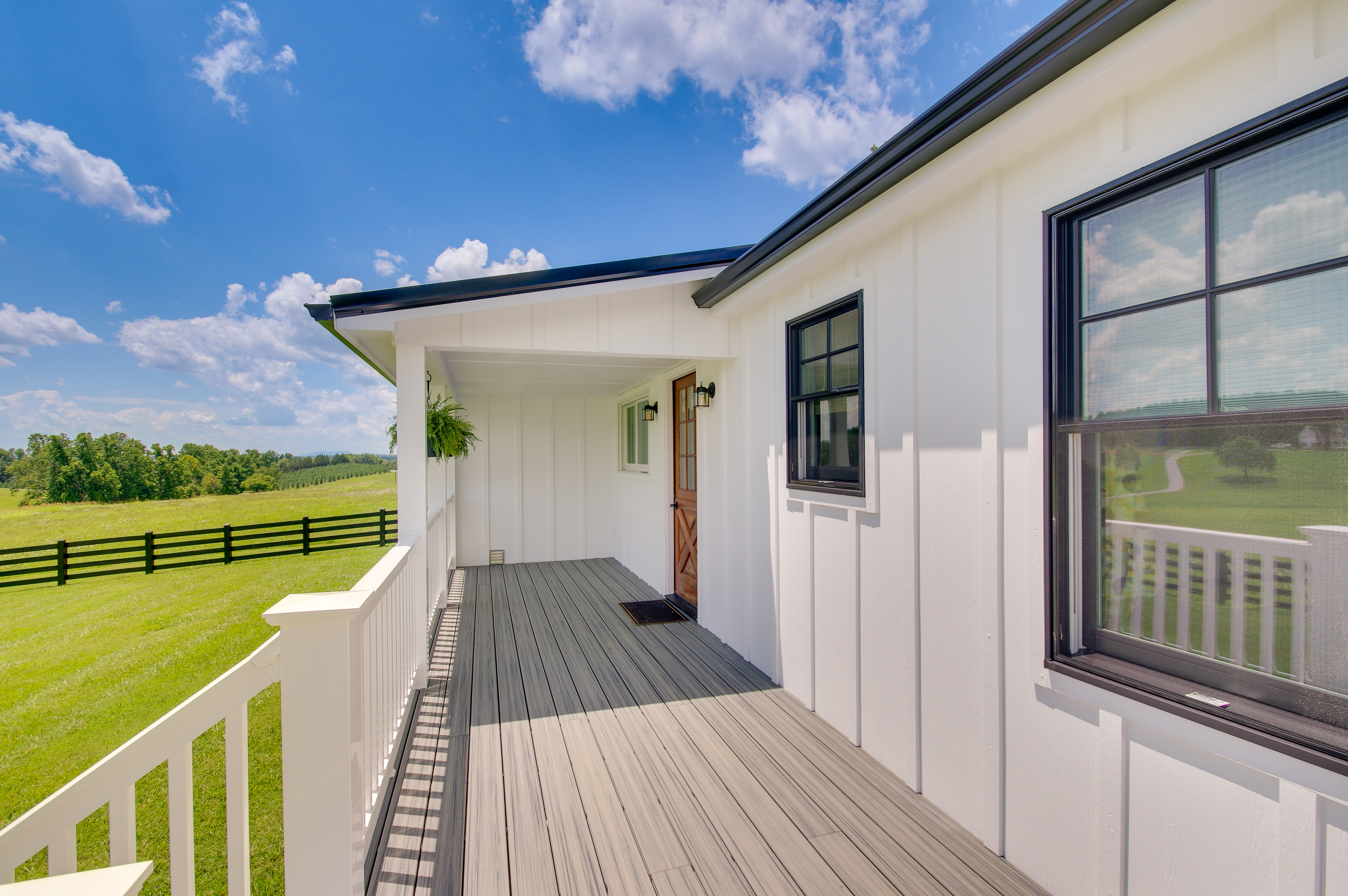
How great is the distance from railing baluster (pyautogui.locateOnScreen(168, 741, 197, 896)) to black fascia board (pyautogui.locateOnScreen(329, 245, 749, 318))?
2.56m

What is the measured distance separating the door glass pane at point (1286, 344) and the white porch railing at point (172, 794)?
99.0 inches

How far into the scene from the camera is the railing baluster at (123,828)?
47.1 inches

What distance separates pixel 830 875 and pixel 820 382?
2341mm

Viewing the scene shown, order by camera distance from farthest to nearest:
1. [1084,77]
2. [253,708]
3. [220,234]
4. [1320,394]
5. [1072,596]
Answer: [220,234]
[253,708]
[1072,596]
[1084,77]
[1320,394]

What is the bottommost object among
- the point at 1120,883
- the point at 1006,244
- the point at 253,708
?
the point at 253,708

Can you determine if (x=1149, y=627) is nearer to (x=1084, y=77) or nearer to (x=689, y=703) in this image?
(x=1084, y=77)

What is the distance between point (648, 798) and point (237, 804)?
159cm

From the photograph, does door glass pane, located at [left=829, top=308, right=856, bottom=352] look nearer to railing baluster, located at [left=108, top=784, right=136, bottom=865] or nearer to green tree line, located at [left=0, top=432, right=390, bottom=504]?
railing baluster, located at [left=108, top=784, right=136, bottom=865]

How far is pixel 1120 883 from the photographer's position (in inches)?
60.0

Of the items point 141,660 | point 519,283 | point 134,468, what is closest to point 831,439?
point 519,283

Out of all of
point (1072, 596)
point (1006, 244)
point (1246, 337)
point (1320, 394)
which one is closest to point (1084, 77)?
point (1006, 244)

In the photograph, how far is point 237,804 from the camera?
1392mm

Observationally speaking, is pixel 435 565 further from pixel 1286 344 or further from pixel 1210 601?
pixel 1286 344

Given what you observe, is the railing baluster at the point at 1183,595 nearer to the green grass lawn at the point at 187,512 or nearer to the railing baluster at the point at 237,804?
the railing baluster at the point at 237,804
